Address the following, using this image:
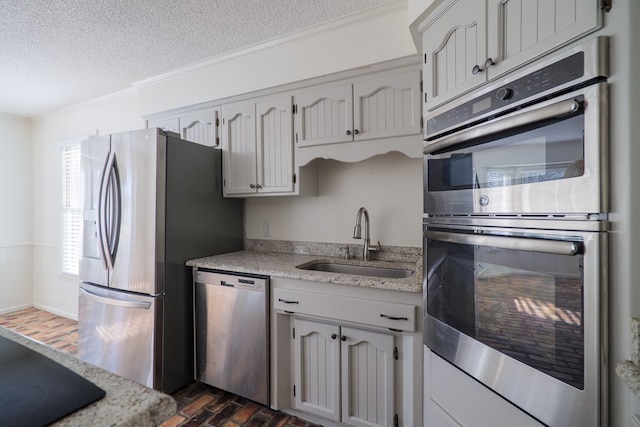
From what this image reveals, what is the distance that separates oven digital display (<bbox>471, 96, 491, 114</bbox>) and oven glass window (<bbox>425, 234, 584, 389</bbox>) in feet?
1.65

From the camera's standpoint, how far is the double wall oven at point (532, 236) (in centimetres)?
78

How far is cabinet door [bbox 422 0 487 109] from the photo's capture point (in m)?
1.10

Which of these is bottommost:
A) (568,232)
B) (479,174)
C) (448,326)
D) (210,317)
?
(210,317)

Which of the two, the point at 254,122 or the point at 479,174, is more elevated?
the point at 254,122

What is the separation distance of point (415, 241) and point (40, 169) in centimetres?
488

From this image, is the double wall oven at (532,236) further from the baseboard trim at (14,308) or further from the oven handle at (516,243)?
the baseboard trim at (14,308)

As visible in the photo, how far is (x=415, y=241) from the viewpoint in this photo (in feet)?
6.97

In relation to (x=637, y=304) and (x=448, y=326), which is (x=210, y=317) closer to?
(x=448, y=326)

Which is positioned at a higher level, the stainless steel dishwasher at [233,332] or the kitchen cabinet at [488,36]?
the kitchen cabinet at [488,36]

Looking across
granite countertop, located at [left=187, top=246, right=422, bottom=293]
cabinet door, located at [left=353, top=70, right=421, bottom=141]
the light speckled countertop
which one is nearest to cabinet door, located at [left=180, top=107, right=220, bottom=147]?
granite countertop, located at [left=187, top=246, right=422, bottom=293]

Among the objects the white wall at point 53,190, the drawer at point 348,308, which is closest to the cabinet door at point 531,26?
the drawer at point 348,308

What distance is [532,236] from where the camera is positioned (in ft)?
3.02

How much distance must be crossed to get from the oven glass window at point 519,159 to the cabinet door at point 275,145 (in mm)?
1195

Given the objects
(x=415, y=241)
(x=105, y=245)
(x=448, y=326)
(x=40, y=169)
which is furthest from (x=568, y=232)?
(x=40, y=169)
